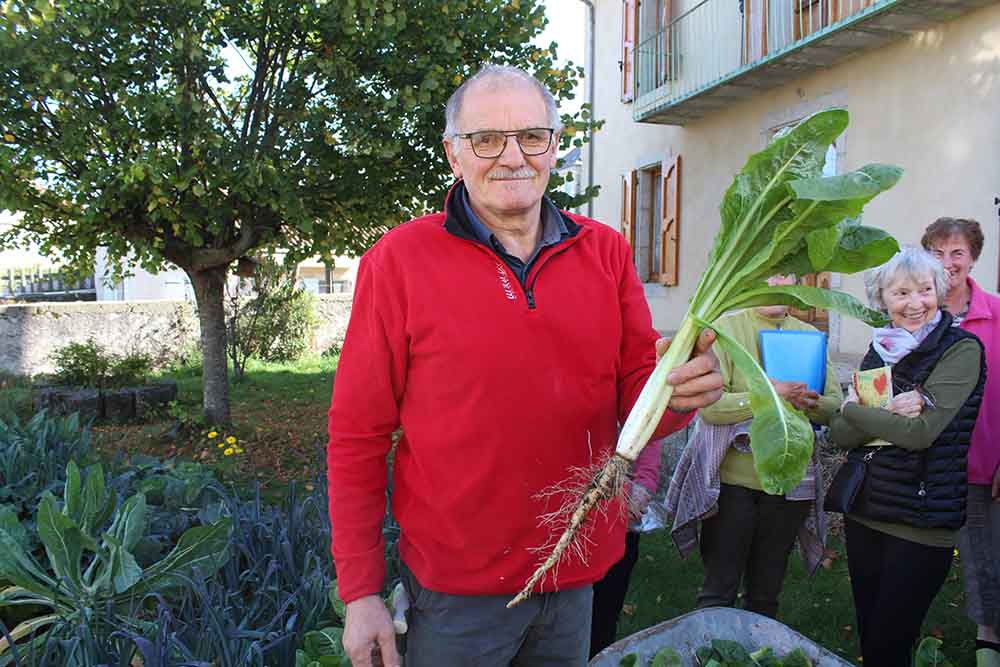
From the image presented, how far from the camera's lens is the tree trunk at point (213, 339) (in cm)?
752

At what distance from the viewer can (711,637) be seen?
2527mm

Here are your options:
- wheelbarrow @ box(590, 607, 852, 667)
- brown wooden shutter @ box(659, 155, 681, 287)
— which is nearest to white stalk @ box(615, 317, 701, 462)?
wheelbarrow @ box(590, 607, 852, 667)

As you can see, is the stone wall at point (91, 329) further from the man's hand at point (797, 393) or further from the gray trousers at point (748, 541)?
the man's hand at point (797, 393)

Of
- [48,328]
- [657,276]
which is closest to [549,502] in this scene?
[657,276]

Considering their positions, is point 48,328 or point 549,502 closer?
point 549,502

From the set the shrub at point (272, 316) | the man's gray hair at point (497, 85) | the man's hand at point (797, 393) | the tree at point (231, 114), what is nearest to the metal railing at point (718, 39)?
the tree at point (231, 114)

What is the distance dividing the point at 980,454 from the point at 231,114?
21.6 feet

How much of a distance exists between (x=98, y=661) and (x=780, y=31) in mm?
8941

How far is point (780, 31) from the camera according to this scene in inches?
341

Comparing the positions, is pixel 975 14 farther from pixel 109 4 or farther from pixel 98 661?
pixel 98 661

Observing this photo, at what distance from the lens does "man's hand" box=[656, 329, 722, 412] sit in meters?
1.69

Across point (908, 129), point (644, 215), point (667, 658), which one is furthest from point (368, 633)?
point (644, 215)

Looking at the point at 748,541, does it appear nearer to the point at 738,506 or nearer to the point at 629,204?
the point at 738,506

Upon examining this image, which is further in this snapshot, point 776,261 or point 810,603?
point 810,603
